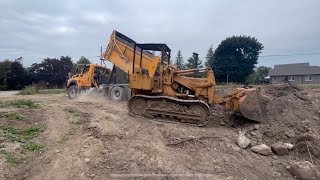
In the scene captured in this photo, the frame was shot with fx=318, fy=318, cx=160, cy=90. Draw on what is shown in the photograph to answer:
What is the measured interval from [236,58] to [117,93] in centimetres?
3284

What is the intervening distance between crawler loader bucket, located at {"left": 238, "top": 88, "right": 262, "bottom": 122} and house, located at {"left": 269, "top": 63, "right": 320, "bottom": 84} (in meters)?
43.8

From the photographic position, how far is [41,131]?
789cm

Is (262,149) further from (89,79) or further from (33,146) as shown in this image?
(89,79)

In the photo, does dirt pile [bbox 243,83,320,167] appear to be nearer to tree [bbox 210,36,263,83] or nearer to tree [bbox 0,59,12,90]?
tree [bbox 210,36,263,83]

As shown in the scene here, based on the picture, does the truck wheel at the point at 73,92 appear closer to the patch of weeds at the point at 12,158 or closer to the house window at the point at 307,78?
the patch of weeds at the point at 12,158

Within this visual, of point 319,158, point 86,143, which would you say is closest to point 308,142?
point 319,158

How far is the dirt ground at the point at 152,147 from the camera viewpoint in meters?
6.03

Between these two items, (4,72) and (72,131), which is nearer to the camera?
(72,131)

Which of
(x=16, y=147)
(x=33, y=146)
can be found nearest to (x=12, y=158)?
(x=16, y=147)

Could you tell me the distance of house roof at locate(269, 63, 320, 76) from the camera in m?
53.8

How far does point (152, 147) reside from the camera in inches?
287

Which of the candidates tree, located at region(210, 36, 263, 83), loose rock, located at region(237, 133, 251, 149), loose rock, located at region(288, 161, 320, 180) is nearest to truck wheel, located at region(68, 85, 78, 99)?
loose rock, located at region(237, 133, 251, 149)

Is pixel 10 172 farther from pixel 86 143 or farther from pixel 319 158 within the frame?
pixel 319 158

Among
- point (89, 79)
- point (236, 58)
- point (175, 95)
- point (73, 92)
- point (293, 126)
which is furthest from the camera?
point (236, 58)
